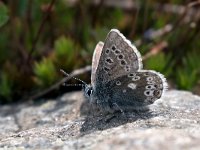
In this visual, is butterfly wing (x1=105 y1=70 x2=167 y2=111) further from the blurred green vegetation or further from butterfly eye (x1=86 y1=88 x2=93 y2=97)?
the blurred green vegetation

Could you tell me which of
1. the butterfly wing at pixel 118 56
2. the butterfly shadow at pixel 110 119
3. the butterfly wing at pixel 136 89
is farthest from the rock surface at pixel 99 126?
the butterfly wing at pixel 118 56

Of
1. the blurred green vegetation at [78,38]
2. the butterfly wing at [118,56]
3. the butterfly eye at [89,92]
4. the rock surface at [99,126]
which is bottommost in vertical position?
the rock surface at [99,126]

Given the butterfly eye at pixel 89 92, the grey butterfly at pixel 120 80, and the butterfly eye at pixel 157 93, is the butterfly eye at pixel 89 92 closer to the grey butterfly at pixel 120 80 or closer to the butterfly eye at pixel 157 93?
the grey butterfly at pixel 120 80

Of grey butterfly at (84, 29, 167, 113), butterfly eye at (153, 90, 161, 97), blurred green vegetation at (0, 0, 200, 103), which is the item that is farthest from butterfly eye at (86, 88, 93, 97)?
blurred green vegetation at (0, 0, 200, 103)

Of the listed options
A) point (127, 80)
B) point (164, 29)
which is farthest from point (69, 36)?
point (127, 80)

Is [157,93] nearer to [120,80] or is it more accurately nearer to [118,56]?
[120,80]

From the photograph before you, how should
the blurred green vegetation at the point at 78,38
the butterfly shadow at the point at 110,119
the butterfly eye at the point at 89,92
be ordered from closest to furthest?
the butterfly shadow at the point at 110,119 < the butterfly eye at the point at 89,92 < the blurred green vegetation at the point at 78,38

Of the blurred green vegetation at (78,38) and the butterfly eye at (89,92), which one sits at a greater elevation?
the blurred green vegetation at (78,38)
